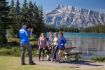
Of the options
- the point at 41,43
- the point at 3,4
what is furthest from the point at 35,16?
the point at 41,43

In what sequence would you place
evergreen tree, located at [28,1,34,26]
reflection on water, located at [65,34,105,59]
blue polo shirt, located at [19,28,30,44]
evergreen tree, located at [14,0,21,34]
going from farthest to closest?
1. evergreen tree, located at [28,1,34,26]
2. evergreen tree, located at [14,0,21,34]
3. reflection on water, located at [65,34,105,59]
4. blue polo shirt, located at [19,28,30,44]

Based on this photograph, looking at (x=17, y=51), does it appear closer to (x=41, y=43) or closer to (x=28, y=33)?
(x=41, y=43)

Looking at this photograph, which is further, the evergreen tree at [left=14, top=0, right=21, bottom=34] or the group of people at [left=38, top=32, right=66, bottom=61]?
the evergreen tree at [left=14, top=0, right=21, bottom=34]

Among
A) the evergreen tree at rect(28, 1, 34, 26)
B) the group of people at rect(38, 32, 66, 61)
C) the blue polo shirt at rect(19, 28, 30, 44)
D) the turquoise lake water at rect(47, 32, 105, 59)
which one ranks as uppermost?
the evergreen tree at rect(28, 1, 34, 26)

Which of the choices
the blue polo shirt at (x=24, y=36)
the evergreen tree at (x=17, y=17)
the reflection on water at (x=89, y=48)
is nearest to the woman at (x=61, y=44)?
the blue polo shirt at (x=24, y=36)

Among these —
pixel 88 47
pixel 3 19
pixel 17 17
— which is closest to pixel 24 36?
pixel 88 47

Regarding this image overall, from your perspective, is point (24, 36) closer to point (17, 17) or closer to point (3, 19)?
point (3, 19)

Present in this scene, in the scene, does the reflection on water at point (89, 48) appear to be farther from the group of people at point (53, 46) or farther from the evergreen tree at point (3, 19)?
the evergreen tree at point (3, 19)

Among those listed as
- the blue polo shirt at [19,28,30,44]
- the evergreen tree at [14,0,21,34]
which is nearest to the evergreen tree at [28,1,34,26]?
the evergreen tree at [14,0,21,34]

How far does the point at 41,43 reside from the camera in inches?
995

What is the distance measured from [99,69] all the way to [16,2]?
3298 inches

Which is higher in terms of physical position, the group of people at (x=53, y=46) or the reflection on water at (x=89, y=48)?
the group of people at (x=53, y=46)

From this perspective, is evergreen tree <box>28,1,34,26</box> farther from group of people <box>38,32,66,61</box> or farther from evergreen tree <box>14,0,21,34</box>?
group of people <box>38,32,66,61</box>

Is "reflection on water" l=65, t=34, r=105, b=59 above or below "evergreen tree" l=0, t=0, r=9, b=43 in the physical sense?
below
